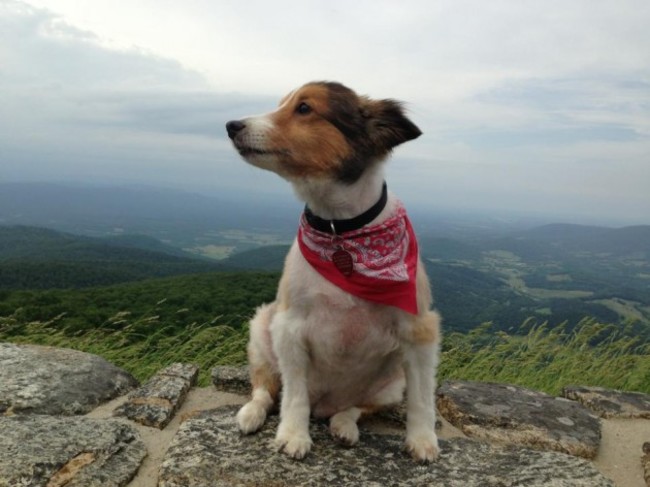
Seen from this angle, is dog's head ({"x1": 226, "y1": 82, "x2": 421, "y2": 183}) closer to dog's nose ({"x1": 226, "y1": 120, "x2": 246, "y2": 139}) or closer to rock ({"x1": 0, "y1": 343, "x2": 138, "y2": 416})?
dog's nose ({"x1": 226, "y1": 120, "x2": 246, "y2": 139})

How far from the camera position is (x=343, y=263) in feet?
10.0

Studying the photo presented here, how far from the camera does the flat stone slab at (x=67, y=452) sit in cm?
266

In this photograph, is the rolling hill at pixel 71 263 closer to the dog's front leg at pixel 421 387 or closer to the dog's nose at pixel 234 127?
the dog's nose at pixel 234 127

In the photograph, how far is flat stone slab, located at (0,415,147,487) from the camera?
8.73 ft

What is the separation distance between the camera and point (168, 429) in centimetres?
360

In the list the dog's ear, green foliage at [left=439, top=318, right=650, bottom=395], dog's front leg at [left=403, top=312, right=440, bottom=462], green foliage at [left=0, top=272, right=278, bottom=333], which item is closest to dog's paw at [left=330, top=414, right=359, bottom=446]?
dog's front leg at [left=403, top=312, right=440, bottom=462]

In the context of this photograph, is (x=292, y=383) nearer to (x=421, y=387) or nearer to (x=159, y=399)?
(x=421, y=387)

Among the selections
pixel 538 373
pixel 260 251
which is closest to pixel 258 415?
pixel 538 373

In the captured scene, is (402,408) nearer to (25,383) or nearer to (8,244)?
(25,383)

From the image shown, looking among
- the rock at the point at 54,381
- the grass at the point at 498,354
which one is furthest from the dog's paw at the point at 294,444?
the grass at the point at 498,354

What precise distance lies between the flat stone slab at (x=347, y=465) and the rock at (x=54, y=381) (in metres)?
0.98

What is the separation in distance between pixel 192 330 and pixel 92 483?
4795 mm

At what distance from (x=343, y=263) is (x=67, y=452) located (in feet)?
6.22

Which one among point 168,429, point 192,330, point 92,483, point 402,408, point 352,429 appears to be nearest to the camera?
point 92,483
